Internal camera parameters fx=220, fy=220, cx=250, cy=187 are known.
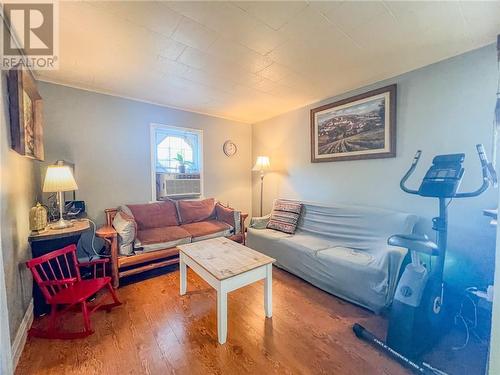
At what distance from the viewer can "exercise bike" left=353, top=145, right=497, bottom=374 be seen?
1.46 metres

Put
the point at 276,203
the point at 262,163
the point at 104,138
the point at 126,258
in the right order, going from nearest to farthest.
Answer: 1. the point at 126,258
2. the point at 104,138
3. the point at 276,203
4. the point at 262,163

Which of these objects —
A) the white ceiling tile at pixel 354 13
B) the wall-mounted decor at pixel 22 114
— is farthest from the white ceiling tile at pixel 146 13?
the white ceiling tile at pixel 354 13

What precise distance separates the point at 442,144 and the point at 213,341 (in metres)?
2.71

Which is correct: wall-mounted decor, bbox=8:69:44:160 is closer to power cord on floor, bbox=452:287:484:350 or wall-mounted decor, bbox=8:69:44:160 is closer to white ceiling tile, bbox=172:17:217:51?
white ceiling tile, bbox=172:17:217:51

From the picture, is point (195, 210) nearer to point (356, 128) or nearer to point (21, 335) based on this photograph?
point (21, 335)

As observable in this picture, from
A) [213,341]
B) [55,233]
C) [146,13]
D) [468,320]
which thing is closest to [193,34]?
[146,13]

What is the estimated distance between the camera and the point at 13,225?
156 cm

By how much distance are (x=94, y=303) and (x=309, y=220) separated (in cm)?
258

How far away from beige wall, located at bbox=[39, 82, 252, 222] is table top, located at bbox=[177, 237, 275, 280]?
1.64 meters

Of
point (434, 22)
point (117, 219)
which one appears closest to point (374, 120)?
point (434, 22)

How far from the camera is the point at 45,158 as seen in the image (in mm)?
2613

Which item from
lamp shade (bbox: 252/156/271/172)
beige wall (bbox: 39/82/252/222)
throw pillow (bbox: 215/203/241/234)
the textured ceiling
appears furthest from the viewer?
lamp shade (bbox: 252/156/271/172)

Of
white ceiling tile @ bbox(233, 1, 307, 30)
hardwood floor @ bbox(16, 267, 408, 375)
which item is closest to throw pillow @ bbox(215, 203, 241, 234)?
hardwood floor @ bbox(16, 267, 408, 375)

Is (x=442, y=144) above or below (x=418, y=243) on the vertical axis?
above
